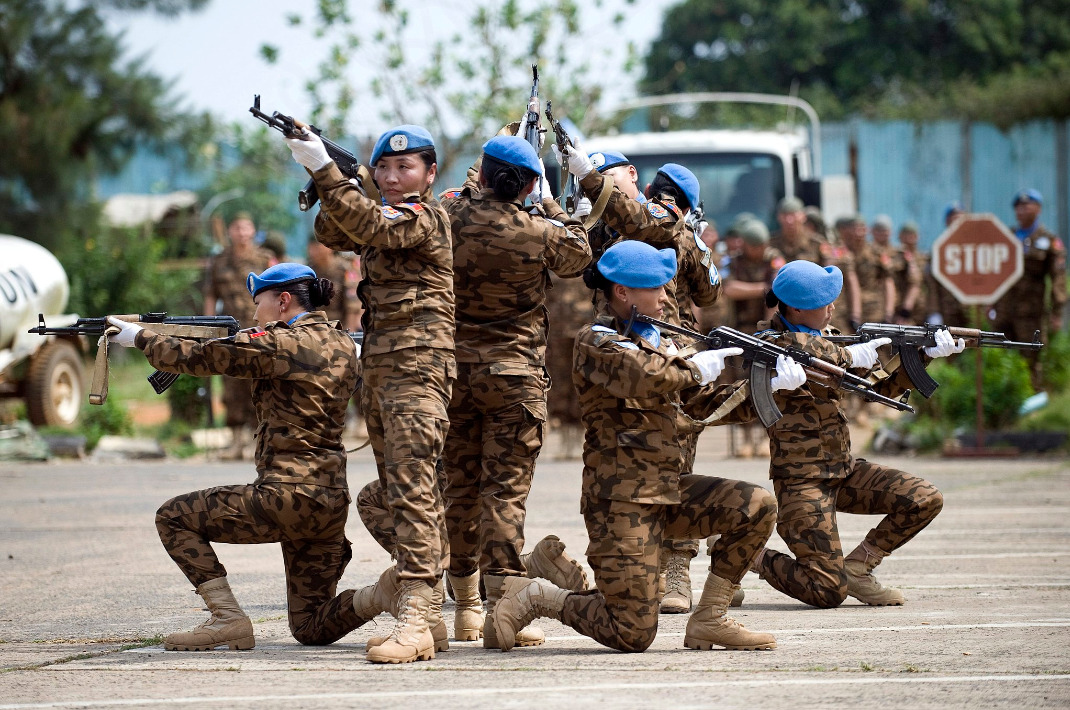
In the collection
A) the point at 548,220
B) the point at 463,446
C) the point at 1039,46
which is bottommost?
the point at 463,446

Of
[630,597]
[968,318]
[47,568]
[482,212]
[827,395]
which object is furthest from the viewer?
[968,318]

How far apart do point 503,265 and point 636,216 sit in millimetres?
820

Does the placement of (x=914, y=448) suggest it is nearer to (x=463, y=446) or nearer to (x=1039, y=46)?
(x=463, y=446)

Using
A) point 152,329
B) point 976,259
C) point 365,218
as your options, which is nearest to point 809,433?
point 365,218

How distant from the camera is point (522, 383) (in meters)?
6.26

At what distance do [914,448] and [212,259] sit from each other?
21.9 ft

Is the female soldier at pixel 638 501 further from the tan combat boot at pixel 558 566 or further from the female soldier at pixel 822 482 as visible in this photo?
the female soldier at pixel 822 482

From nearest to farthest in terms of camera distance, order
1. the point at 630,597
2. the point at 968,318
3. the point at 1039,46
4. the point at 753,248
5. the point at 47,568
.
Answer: the point at 630,597 < the point at 47,568 < the point at 753,248 < the point at 968,318 < the point at 1039,46

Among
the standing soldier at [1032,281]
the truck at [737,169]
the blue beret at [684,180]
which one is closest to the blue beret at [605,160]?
the blue beret at [684,180]

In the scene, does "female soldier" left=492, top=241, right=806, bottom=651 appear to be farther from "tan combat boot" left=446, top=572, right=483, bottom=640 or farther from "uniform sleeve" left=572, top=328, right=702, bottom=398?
"tan combat boot" left=446, top=572, right=483, bottom=640

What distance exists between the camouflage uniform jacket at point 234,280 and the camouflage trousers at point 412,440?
8.01 m

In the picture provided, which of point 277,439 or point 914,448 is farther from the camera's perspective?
point 914,448

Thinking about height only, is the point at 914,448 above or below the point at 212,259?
below

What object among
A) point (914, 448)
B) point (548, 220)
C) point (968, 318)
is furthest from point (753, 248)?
point (548, 220)
